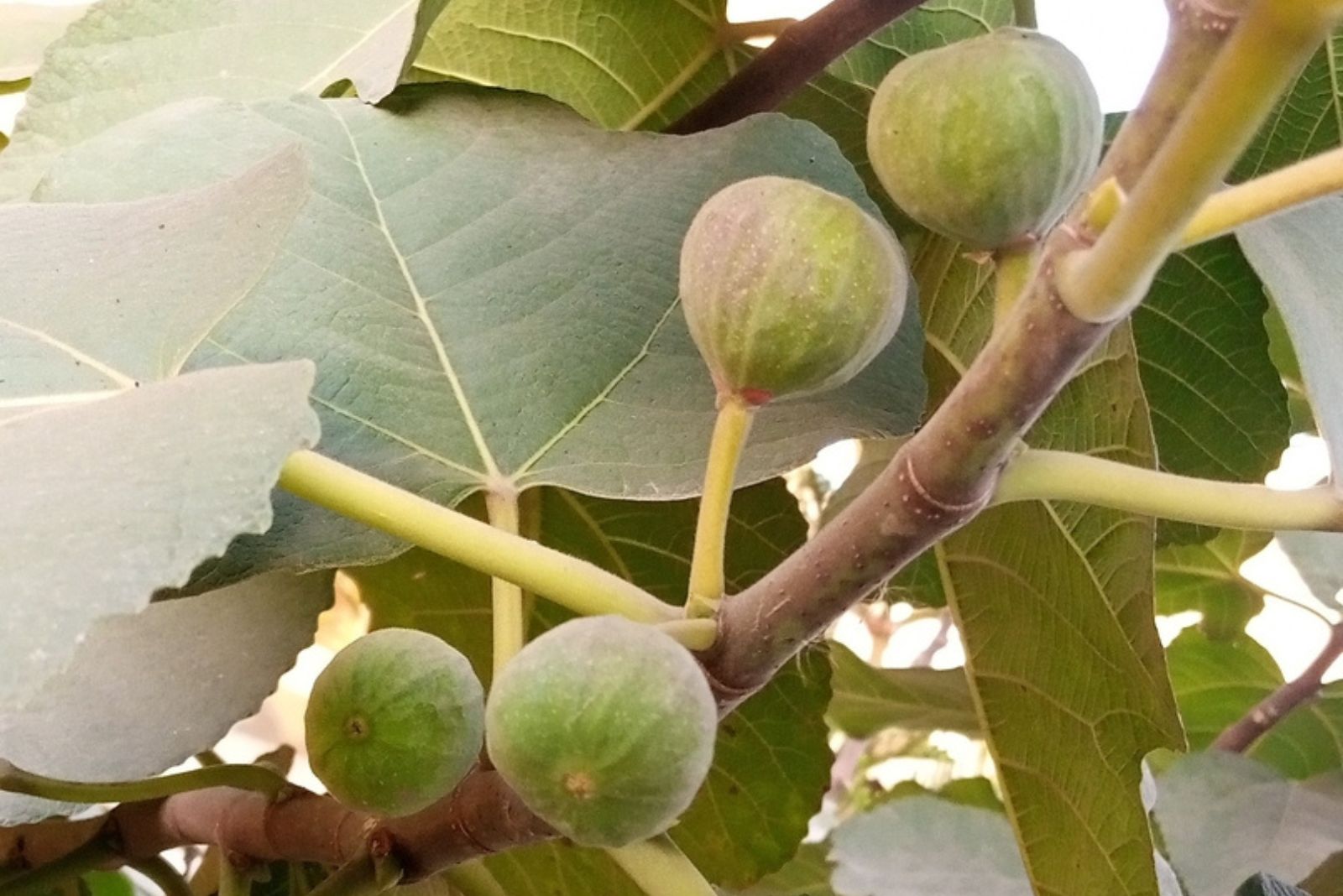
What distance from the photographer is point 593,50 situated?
21.0 inches

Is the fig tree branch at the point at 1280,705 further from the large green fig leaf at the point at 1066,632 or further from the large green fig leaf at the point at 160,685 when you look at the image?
the large green fig leaf at the point at 160,685

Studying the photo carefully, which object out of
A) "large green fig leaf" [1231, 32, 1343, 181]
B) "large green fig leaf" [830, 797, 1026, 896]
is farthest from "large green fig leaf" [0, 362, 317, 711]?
"large green fig leaf" [830, 797, 1026, 896]

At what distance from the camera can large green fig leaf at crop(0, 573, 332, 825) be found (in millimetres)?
378

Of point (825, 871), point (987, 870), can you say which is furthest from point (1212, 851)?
point (825, 871)

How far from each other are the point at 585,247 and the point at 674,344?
4 cm

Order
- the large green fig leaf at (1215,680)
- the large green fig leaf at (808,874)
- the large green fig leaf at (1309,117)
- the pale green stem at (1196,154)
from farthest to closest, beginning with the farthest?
the large green fig leaf at (1215,680), the large green fig leaf at (808,874), the large green fig leaf at (1309,117), the pale green stem at (1196,154)

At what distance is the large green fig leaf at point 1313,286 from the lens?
35 cm

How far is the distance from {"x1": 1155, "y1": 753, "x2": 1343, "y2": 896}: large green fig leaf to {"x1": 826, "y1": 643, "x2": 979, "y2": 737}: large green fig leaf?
0.14 m

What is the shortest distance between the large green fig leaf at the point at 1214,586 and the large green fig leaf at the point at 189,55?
699 mm

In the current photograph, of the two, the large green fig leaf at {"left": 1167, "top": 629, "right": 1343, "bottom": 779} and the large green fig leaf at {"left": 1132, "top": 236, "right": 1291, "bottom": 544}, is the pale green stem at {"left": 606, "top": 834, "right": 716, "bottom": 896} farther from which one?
the large green fig leaf at {"left": 1167, "top": 629, "right": 1343, "bottom": 779}

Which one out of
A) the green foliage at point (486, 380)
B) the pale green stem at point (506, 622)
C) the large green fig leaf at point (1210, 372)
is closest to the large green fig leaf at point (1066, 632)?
the green foliage at point (486, 380)

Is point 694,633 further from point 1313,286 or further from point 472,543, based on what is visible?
point 1313,286

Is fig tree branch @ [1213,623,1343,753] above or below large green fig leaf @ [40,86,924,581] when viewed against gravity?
below

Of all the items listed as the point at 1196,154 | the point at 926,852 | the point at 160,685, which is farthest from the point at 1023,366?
the point at 926,852
